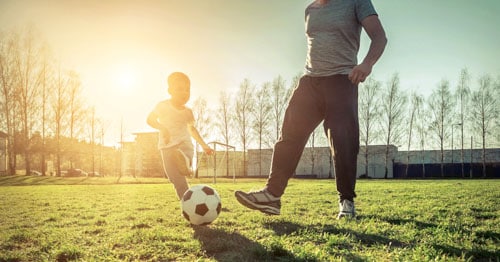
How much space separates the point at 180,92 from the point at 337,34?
96.1 inches

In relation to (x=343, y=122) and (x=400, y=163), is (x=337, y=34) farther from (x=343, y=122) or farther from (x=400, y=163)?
(x=400, y=163)

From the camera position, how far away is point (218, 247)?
283 cm

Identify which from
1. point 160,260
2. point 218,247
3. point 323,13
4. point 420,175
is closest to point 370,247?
point 218,247

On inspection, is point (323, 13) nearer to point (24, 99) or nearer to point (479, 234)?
point (479, 234)

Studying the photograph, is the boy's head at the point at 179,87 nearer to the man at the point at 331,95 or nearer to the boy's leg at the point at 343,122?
the man at the point at 331,95

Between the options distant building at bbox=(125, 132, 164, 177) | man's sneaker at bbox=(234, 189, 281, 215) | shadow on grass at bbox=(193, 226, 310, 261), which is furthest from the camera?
distant building at bbox=(125, 132, 164, 177)

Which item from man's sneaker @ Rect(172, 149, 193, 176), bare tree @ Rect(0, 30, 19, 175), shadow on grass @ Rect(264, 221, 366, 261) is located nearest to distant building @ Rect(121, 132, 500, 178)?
bare tree @ Rect(0, 30, 19, 175)

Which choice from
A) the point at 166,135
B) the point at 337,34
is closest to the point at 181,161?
the point at 166,135

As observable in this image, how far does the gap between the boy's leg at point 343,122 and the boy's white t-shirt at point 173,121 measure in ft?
7.40

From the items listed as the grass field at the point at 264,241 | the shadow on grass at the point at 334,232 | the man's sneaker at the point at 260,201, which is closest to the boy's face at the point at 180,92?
the grass field at the point at 264,241

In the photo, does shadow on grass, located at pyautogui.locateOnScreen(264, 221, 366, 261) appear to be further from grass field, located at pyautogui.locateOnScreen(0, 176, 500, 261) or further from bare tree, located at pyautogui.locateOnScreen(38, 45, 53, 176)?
bare tree, located at pyautogui.locateOnScreen(38, 45, 53, 176)

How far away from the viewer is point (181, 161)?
5.07m

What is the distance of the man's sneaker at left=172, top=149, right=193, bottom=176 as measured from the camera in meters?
5.07

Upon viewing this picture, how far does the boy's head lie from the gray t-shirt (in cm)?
198
